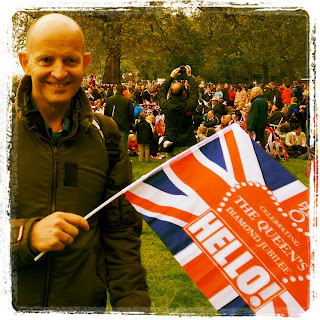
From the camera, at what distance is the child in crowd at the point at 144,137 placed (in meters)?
12.8

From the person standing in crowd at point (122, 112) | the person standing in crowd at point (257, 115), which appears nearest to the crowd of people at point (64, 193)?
the person standing in crowd at point (122, 112)

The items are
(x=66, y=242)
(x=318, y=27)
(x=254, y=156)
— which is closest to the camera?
(x=66, y=242)

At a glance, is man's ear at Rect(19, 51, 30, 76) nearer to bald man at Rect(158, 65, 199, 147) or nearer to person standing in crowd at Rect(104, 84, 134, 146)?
bald man at Rect(158, 65, 199, 147)

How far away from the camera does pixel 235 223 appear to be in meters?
2.50

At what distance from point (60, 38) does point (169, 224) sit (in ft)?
3.36

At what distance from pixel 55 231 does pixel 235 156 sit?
1.05 meters

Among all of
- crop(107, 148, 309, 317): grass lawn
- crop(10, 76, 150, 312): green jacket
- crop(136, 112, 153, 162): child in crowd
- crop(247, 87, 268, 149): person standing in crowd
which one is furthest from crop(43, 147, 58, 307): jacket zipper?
crop(136, 112, 153, 162): child in crowd

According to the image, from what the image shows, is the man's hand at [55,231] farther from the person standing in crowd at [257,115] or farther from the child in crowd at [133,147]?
the child in crowd at [133,147]

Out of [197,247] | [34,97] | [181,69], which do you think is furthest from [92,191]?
[181,69]

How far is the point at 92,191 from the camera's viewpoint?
2.18 meters

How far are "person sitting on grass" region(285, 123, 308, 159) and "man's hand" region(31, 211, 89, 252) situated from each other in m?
12.5

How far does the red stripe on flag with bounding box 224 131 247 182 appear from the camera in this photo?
256 cm

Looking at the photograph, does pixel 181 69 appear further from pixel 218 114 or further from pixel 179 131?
pixel 218 114

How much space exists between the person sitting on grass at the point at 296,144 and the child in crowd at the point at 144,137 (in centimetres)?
395
